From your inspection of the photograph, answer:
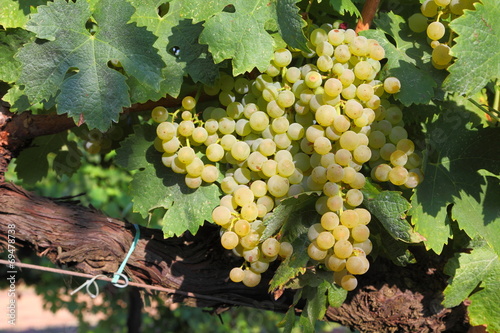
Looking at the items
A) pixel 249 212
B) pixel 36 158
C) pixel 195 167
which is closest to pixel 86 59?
pixel 195 167

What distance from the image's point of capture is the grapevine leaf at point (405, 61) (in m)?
0.93

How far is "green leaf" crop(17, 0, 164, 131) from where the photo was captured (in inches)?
36.6

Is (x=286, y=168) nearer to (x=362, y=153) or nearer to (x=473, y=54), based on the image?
(x=362, y=153)

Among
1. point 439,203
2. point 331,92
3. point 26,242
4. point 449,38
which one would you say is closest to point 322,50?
point 331,92

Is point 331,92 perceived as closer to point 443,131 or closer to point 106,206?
point 443,131

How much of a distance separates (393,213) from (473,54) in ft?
0.90

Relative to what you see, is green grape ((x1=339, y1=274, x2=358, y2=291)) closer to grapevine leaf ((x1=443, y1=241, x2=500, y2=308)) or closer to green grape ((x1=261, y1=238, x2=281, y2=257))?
green grape ((x1=261, y1=238, x2=281, y2=257))

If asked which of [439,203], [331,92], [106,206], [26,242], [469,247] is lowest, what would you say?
[106,206]

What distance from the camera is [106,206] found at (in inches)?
113

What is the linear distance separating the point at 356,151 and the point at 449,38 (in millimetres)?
264

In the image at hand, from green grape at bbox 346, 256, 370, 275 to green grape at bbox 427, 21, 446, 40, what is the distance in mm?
396

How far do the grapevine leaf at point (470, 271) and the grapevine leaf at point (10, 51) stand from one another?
36.0 inches

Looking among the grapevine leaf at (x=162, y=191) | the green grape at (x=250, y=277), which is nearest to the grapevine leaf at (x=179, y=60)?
the grapevine leaf at (x=162, y=191)

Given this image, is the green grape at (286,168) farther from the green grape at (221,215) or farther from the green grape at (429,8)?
the green grape at (429,8)
